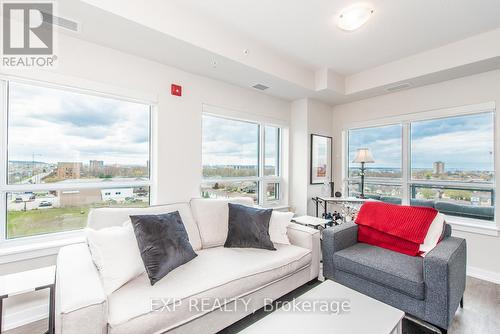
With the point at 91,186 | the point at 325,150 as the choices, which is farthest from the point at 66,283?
the point at 325,150

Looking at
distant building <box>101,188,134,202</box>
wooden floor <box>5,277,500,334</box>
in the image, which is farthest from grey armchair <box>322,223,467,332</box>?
distant building <box>101,188,134,202</box>

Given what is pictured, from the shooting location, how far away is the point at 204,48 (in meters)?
2.28

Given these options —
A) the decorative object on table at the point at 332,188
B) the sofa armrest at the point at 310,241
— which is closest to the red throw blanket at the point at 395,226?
the sofa armrest at the point at 310,241

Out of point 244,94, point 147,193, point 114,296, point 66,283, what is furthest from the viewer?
point 244,94

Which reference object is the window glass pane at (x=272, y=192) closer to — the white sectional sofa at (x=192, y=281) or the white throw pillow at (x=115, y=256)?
the white sectional sofa at (x=192, y=281)

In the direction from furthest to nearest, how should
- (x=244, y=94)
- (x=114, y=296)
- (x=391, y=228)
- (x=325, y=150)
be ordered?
(x=325, y=150) → (x=244, y=94) → (x=391, y=228) → (x=114, y=296)

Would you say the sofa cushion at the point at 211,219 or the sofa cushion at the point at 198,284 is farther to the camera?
the sofa cushion at the point at 211,219

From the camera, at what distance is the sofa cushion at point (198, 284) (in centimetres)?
131

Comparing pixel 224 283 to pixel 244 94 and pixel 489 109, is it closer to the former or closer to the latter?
pixel 244 94

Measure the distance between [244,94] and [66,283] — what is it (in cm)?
286

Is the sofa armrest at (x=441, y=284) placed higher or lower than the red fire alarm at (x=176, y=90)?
lower

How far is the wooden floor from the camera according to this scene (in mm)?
1771

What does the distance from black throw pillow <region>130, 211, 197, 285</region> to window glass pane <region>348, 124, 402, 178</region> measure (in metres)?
3.23

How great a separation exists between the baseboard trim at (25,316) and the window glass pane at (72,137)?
1.02m
